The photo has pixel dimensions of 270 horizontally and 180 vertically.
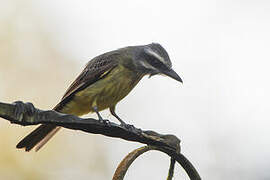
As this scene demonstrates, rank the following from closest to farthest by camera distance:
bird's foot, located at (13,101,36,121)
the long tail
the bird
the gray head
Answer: bird's foot, located at (13,101,36,121), the long tail, the gray head, the bird

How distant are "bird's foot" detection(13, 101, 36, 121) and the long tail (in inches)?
Answer: 82.7

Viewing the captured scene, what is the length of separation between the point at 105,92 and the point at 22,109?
335 centimetres

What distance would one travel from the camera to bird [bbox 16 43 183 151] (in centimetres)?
531

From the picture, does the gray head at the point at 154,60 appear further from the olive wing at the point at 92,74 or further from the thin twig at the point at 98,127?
the thin twig at the point at 98,127

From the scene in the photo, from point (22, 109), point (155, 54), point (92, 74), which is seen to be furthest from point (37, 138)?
point (22, 109)

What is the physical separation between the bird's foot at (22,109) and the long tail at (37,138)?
82.7 inches

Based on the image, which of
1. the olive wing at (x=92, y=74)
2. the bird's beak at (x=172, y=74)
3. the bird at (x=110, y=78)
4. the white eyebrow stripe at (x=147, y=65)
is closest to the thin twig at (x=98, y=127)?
the bird's beak at (x=172, y=74)

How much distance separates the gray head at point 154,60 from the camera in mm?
4996

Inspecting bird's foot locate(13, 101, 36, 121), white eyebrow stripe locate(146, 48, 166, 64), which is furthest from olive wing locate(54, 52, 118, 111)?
bird's foot locate(13, 101, 36, 121)

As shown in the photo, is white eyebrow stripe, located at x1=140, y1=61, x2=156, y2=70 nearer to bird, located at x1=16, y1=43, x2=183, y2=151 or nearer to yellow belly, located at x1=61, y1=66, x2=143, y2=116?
bird, located at x1=16, y1=43, x2=183, y2=151

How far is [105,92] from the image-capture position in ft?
17.8

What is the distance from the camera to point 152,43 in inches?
215

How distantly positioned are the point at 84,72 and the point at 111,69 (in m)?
0.31

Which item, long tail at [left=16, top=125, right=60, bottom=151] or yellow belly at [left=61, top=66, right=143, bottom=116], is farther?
yellow belly at [left=61, top=66, right=143, bottom=116]
